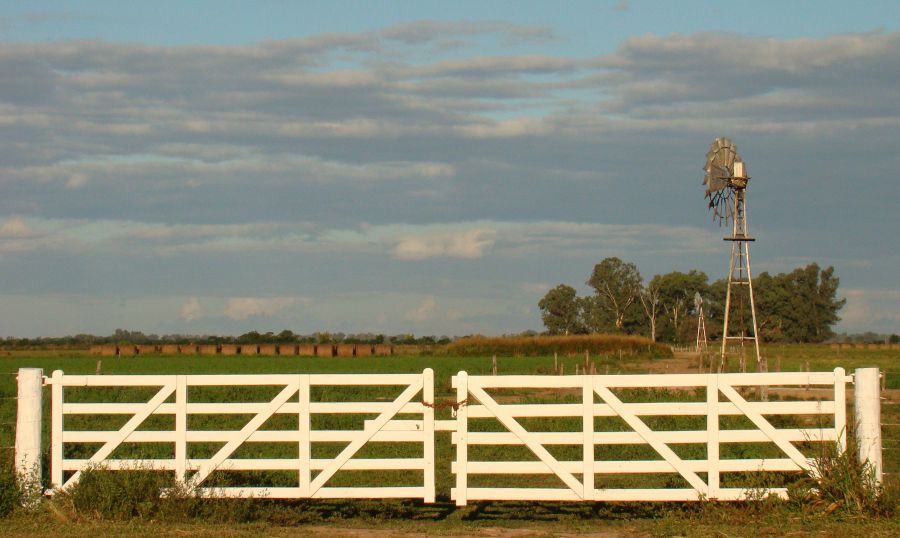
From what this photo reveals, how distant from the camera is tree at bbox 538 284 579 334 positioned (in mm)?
165000

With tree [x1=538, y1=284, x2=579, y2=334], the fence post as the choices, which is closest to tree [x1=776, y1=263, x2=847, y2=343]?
tree [x1=538, y1=284, x2=579, y2=334]

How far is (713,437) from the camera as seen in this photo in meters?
12.0

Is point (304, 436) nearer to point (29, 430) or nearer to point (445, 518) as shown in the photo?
point (445, 518)

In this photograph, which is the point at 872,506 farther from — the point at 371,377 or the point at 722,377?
the point at 371,377

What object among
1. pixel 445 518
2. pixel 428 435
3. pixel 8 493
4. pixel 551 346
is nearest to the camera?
pixel 8 493

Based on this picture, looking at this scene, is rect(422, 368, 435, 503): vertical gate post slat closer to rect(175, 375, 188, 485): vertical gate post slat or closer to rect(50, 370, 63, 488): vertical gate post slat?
rect(175, 375, 188, 485): vertical gate post slat

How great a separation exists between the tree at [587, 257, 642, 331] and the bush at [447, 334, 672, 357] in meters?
62.7

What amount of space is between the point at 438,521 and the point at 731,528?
3.32m

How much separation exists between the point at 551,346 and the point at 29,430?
3103 inches

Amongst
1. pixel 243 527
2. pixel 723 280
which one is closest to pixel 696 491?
pixel 243 527

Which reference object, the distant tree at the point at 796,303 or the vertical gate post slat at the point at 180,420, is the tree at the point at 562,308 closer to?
the distant tree at the point at 796,303

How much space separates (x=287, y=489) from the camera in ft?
39.3

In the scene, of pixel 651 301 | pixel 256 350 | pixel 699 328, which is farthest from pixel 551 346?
pixel 651 301

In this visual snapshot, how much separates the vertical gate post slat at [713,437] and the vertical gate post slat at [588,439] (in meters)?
1.31
